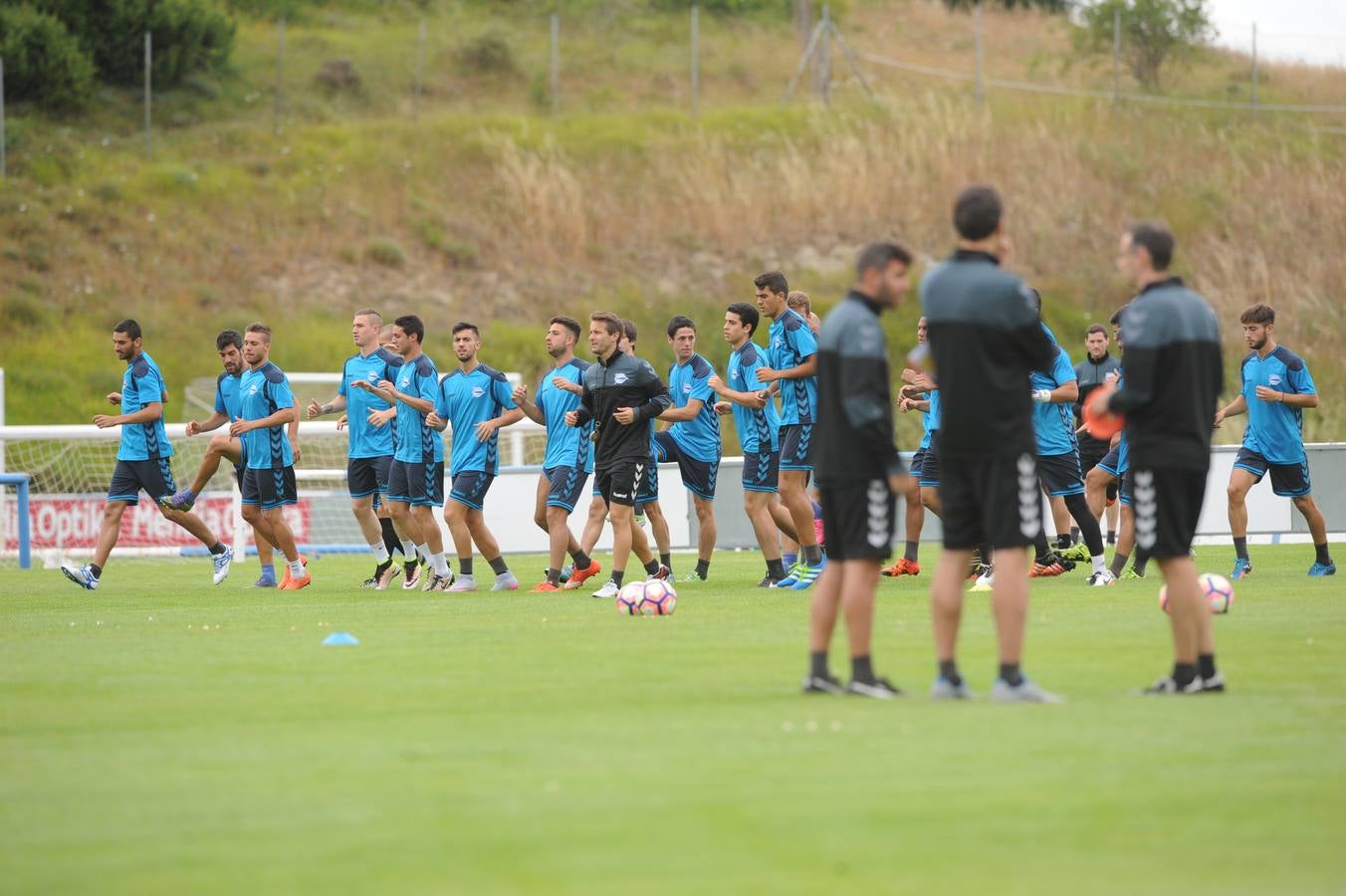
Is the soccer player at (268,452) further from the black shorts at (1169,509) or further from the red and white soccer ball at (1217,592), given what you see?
the black shorts at (1169,509)

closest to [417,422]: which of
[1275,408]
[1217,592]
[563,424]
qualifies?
[563,424]

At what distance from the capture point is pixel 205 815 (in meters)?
5.43

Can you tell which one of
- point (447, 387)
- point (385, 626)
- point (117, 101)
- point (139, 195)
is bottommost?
point (385, 626)

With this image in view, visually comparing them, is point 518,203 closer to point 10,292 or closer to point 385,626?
point 10,292

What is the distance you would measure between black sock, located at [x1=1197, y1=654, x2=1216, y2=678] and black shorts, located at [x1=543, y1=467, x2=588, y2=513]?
8.40 metres

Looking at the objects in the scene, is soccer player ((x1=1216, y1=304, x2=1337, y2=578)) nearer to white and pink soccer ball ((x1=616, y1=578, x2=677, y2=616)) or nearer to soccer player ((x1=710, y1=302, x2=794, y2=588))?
soccer player ((x1=710, y1=302, x2=794, y2=588))

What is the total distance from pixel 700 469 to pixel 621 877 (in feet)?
40.5

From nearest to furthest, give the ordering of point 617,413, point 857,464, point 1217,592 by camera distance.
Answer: point 857,464 → point 1217,592 → point 617,413

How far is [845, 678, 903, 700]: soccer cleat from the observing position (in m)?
7.73

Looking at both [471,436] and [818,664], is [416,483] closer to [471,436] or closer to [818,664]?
[471,436]

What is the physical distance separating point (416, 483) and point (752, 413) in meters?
3.21

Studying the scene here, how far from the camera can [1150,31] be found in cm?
4747

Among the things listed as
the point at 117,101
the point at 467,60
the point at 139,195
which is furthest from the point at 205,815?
the point at 467,60

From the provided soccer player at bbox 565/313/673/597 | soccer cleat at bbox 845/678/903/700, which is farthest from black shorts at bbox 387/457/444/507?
soccer cleat at bbox 845/678/903/700
